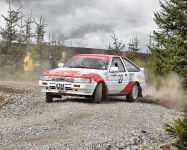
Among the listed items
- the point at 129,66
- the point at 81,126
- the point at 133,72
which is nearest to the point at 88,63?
the point at 129,66

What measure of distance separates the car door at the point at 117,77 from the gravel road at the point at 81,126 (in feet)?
4.57

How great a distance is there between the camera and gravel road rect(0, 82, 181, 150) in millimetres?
10336

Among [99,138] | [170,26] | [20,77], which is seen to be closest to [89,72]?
[99,138]

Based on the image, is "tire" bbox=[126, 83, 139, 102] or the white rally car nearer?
the white rally car

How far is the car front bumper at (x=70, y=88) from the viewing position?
16172mm

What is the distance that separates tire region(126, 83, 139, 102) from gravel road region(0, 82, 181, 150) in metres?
2.09

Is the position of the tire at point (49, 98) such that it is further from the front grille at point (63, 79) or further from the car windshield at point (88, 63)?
the car windshield at point (88, 63)

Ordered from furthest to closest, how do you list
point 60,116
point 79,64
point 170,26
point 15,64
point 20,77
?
point 15,64 < point 20,77 < point 170,26 < point 79,64 < point 60,116

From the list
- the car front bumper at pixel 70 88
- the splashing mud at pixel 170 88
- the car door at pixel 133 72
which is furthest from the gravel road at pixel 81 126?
the splashing mud at pixel 170 88

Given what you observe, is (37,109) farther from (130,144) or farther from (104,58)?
(130,144)

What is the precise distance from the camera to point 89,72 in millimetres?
16484

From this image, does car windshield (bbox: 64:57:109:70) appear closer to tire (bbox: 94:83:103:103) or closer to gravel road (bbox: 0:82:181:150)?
tire (bbox: 94:83:103:103)

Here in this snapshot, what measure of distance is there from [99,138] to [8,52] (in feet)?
107

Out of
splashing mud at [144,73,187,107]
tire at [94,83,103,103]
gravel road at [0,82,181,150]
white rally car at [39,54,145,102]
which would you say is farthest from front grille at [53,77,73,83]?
splashing mud at [144,73,187,107]
